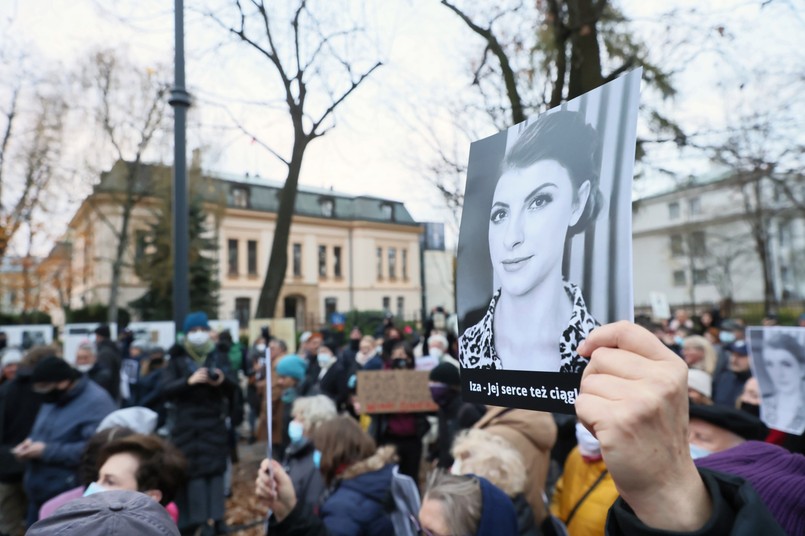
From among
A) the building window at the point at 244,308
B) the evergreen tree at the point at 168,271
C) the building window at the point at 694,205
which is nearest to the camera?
the evergreen tree at the point at 168,271

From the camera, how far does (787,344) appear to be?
11.4ft

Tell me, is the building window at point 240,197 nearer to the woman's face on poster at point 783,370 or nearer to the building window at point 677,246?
the building window at point 677,246

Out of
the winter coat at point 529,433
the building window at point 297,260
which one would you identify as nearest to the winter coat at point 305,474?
the winter coat at point 529,433

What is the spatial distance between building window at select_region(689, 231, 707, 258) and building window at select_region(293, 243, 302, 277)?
30.0 metres

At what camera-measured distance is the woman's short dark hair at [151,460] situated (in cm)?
278

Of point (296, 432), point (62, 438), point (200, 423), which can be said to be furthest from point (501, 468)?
point (62, 438)

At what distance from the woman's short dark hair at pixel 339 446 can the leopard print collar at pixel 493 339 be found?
2.34m

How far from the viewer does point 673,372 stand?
90 cm

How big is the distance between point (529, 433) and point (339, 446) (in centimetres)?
125

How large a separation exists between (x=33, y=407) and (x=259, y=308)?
521cm

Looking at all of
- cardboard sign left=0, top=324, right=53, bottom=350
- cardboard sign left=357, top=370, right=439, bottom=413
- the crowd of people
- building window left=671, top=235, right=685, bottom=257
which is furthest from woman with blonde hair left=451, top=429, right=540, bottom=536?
building window left=671, top=235, right=685, bottom=257

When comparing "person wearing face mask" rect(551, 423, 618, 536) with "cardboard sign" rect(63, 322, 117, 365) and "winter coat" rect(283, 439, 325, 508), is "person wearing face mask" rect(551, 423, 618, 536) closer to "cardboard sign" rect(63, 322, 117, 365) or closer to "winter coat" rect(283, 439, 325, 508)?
"winter coat" rect(283, 439, 325, 508)

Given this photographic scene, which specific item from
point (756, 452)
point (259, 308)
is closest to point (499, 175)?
point (756, 452)

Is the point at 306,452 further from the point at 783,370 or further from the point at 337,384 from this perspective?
the point at 337,384
